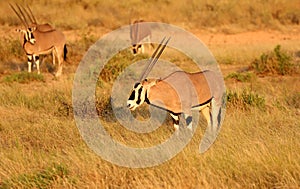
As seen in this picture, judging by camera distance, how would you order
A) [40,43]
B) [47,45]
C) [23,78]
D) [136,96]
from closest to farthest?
1. [136,96]
2. [23,78]
3. [40,43]
4. [47,45]

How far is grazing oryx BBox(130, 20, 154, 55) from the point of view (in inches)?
646

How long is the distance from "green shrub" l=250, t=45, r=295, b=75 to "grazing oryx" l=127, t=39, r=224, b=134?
5647 millimetres

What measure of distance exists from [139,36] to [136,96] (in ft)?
39.6

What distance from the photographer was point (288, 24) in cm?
2450

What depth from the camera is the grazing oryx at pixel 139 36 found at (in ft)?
53.8

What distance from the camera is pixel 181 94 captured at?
20.5 ft

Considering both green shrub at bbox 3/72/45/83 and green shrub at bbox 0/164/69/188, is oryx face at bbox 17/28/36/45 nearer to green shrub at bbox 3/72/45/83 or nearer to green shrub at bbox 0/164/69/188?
green shrub at bbox 3/72/45/83

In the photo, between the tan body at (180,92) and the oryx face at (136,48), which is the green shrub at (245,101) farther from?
the oryx face at (136,48)

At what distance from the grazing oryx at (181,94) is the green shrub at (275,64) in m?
5.65

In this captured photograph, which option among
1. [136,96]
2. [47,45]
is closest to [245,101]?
[136,96]

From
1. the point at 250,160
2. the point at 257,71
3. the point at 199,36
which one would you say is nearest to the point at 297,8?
the point at 199,36

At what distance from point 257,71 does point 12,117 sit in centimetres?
666

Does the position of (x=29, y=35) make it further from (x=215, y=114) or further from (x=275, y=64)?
(x=215, y=114)

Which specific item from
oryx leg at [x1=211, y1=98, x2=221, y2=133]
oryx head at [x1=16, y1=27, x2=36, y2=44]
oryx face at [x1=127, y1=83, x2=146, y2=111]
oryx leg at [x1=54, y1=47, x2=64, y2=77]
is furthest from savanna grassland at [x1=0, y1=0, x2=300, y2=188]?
oryx head at [x1=16, y1=27, x2=36, y2=44]
